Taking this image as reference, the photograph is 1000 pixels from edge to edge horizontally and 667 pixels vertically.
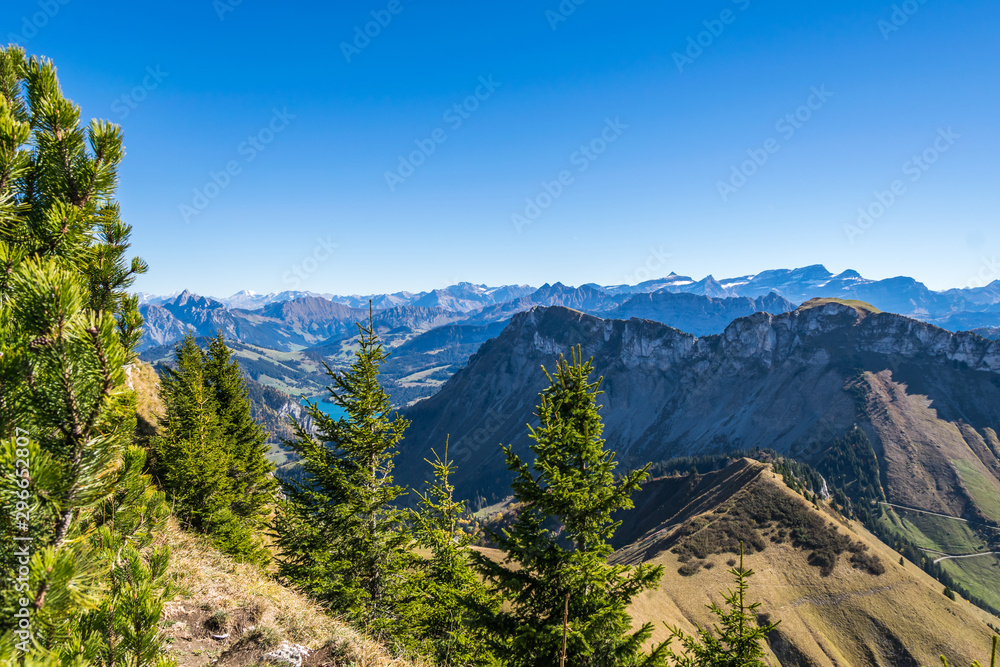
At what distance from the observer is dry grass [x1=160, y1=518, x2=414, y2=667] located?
8.04m

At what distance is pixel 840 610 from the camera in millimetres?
80562

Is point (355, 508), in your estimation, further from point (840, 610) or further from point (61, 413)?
point (840, 610)

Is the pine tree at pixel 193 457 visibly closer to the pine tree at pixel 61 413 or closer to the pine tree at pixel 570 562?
the pine tree at pixel 570 562

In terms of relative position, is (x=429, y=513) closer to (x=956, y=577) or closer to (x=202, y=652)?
(x=202, y=652)

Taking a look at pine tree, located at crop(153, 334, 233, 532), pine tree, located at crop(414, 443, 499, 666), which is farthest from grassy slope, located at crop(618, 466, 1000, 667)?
pine tree, located at crop(153, 334, 233, 532)

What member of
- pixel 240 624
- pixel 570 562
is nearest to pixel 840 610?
pixel 570 562

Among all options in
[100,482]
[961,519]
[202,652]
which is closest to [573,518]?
[202,652]

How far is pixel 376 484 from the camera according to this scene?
1620cm

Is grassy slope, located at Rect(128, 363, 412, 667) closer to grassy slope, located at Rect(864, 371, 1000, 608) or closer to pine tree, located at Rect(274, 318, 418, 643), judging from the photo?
pine tree, located at Rect(274, 318, 418, 643)

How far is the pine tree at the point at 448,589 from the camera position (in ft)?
41.0

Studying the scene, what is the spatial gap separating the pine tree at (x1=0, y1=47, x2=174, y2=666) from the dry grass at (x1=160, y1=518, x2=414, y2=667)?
4.32m

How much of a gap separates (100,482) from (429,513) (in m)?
14.6

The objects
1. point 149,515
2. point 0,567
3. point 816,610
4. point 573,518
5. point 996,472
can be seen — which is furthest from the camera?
point 996,472

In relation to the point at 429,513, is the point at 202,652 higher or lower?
higher
